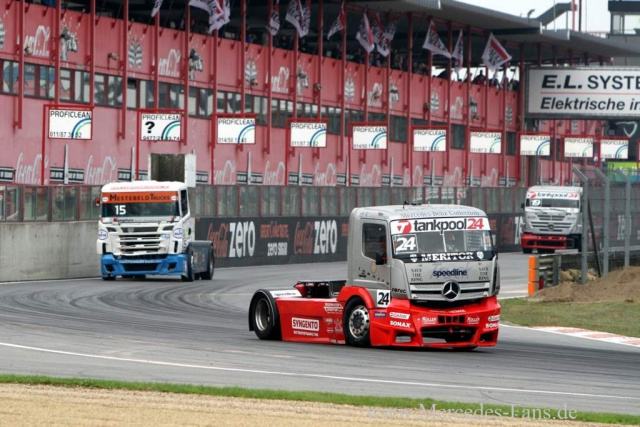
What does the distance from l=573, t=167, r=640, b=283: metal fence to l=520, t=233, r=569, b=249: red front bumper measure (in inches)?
951

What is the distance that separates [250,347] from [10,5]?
27.6m

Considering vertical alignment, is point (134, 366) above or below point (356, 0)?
below

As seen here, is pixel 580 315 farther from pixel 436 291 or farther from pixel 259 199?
pixel 259 199

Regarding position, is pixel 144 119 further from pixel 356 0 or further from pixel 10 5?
pixel 356 0

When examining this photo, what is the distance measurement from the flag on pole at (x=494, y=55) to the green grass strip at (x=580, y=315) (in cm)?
4295

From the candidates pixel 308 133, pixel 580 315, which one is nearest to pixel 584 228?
pixel 580 315

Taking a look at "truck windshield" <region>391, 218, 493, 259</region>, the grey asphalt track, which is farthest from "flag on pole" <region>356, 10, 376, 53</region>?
"truck windshield" <region>391, 218, 493, 259</region>

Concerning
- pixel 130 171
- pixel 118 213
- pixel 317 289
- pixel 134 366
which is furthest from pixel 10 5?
pixel 134 366

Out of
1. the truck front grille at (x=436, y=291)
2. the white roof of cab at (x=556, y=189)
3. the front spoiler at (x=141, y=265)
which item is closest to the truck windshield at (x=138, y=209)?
the front spoiler at (x=141, y=265)

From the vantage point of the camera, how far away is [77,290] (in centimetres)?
3253

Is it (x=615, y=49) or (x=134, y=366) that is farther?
(x=615, y=49)

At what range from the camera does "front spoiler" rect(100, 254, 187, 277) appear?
36.2 m

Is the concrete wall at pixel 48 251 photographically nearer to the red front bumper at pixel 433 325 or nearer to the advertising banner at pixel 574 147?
the red front bumper at pixel 433 325

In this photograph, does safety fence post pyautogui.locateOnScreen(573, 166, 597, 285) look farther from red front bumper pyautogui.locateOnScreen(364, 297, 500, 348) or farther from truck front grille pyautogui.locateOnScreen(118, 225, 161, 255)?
red front bumper pyautogui.locateOnScreen(364, 297, 500, 348)
